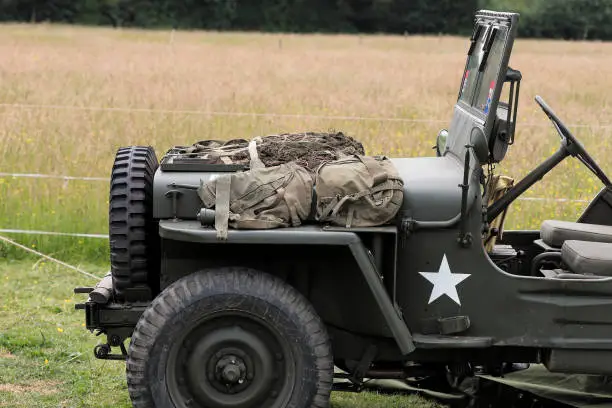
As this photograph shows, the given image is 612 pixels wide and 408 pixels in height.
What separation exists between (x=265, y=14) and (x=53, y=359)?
4943 cm

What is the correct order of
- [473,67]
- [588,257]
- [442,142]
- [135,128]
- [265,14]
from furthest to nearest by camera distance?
[265,14]
[135,128]
[442,142]
[473,67]
[588,257]

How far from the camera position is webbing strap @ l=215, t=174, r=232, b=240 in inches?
178

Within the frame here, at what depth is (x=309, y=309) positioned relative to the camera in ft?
15.2

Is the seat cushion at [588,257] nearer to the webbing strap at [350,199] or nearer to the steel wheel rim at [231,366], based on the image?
the webbing strap at [350,199]

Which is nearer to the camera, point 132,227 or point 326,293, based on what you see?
point 132,227

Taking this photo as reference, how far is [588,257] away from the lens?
4.90 m

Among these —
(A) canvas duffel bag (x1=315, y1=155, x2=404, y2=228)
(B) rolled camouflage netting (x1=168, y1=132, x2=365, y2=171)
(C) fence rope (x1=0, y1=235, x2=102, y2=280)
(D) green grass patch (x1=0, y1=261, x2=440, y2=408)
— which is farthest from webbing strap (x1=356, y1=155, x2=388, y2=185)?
(C) fence rope (x1=0, y1=235, x2=102, y2=280)

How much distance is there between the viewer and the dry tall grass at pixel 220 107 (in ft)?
32.3

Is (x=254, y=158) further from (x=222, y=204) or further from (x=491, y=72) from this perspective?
(x=491, y=72)

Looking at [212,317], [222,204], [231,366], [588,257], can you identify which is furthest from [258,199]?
[588,257]

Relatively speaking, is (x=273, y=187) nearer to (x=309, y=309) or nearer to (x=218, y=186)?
(x=218, y=186)

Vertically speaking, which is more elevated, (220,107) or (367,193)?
(367,193)

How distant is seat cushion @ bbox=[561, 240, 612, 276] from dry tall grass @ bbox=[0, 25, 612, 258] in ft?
13.7

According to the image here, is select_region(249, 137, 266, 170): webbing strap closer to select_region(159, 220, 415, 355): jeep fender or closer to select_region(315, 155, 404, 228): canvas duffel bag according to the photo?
select_region(315, 155, 404, 228): canvas duffel bag
